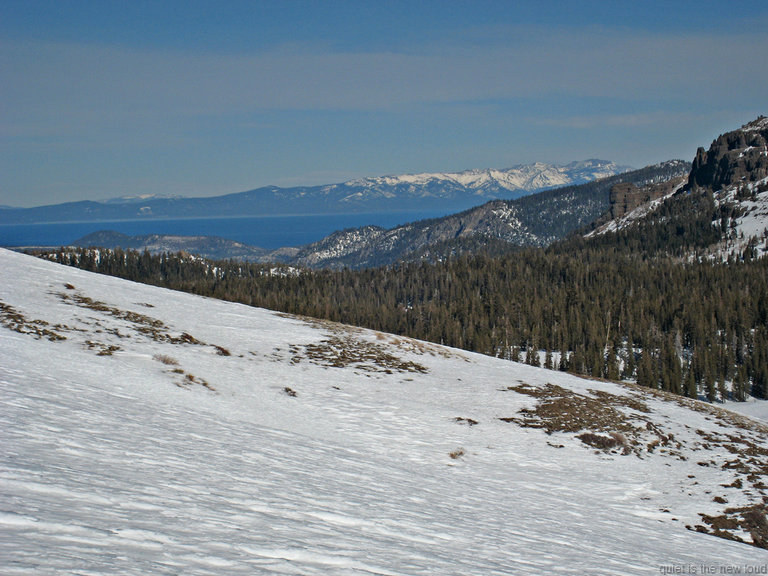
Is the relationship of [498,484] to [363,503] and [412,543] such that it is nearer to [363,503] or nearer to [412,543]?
[363,503]

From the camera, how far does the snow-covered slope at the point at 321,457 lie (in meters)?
8.72

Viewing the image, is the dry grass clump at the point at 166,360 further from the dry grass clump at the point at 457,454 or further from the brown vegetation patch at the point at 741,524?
the brown vegetation patch at the point at 741,524

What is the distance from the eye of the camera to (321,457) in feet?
58.1

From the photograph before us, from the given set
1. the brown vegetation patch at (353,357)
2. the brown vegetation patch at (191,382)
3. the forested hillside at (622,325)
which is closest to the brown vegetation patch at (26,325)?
the brown vegetation patch at (191,382)

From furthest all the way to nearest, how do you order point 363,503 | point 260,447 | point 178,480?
point 260,447 → point 363,503 → point 178,480

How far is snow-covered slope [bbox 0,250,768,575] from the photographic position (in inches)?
343

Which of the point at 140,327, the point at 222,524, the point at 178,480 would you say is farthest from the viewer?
the point at 140,327

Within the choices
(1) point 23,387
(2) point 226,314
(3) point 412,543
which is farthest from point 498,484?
(2) point 226,314

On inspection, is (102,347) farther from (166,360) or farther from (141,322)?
(141,322)

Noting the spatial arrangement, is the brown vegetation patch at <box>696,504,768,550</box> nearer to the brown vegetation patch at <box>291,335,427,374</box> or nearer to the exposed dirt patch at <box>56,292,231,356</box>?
the brown vegetation patch at <box>291,335,427,374</box>

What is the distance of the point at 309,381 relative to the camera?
3038 cm

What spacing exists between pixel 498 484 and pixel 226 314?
32.1 metres

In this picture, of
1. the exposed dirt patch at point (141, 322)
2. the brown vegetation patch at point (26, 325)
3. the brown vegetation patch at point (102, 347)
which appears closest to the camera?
the brown vegetation patch at point (102, 347)

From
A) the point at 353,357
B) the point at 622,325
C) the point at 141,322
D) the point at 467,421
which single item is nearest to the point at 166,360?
the point at 141,322
